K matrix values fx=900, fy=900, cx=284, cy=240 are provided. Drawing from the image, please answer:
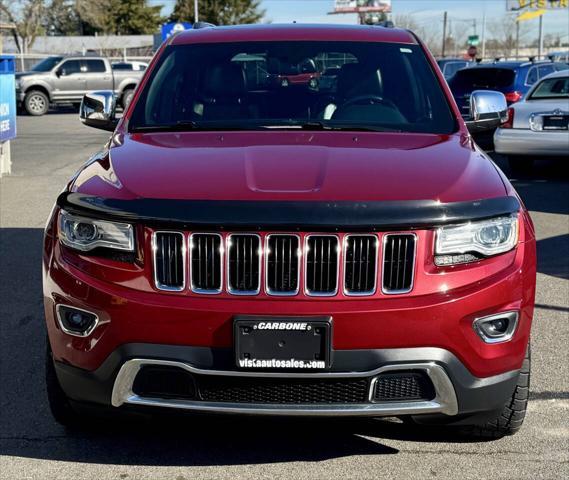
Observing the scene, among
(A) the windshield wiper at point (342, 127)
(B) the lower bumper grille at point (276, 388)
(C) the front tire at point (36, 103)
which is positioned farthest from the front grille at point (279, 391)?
(C) the front tire at point (36, 103)

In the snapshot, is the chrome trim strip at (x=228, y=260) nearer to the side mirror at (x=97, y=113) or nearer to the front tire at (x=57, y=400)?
the front tire at (x=57, y=400)

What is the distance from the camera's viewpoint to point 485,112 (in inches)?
203

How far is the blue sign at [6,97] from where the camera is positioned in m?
12.3

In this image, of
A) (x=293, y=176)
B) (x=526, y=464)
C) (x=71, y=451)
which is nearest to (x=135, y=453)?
(x=71, y=451)

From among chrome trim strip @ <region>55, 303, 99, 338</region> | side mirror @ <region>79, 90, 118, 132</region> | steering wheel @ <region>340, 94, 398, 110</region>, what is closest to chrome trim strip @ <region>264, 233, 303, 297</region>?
chrome trim strip @ <region>55, 303, 99, 338</region>

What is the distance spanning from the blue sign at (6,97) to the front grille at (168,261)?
975 centimetres

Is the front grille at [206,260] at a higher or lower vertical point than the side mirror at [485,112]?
lower

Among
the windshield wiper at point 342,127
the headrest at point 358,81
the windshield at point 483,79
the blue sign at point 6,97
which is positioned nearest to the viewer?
the windshield wiper at point 342,127

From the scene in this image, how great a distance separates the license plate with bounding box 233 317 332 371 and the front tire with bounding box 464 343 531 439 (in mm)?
924

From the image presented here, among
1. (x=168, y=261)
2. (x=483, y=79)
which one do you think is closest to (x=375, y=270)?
(x=168, y=261)

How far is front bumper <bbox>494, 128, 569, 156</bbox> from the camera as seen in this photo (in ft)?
38.2

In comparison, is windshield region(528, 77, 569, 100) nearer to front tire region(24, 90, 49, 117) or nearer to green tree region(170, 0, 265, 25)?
front tire region(24, 90, 49, 117)

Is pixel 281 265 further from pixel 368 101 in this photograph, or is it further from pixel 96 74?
pixel 96 74

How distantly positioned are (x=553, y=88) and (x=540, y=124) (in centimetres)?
66
